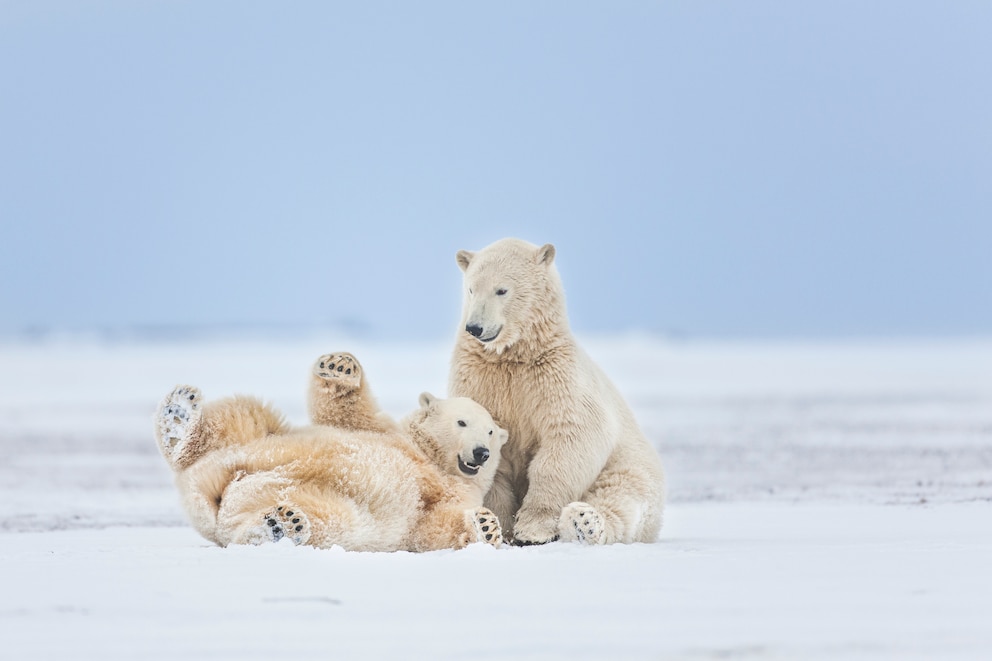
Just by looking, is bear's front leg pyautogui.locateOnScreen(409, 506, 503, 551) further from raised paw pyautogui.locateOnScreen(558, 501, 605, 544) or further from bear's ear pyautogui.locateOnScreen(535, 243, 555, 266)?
bear's ear pyautogui.locateOnScreen(535, 243, 555, 266)

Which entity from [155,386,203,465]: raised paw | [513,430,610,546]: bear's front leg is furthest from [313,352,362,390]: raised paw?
[513,430,610,546]: bear's front leg

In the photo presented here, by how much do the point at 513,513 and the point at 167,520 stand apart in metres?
3.04

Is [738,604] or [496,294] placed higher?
[496,294]

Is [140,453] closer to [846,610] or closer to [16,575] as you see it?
[16,575]

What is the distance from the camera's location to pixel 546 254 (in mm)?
5086

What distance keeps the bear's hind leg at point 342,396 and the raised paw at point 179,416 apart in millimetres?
486

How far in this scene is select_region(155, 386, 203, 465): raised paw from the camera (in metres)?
4.34

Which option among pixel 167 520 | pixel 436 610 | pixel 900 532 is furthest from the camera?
pixel 167 520

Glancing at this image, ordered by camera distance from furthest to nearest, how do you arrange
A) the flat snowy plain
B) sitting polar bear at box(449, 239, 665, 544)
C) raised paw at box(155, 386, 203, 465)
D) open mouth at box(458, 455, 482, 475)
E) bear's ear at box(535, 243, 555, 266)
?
bear's ear at box(535, 243, 555, 266) → sitting polar bear at box(449, 239, 665, 544) → open mouth at box(458, 455, 482, 475) → raised paw at box(155, 386, 203, 465) → the flat snowy plain

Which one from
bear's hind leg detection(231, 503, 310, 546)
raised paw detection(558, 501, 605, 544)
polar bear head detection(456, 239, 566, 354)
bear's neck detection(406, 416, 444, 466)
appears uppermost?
polar bear head detection(456, 239, 566, 354)

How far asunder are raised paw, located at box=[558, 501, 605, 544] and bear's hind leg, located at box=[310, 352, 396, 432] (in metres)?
0.81

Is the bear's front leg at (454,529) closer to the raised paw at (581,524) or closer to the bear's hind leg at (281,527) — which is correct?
the raised paw at (581,524)

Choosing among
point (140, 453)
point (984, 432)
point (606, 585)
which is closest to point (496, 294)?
point (606, 585)

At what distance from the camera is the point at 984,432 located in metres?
12.5
